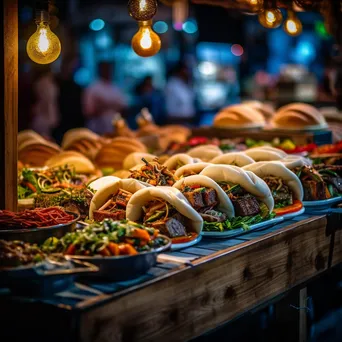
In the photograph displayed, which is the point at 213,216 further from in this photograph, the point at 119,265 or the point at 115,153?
the point at 115,153

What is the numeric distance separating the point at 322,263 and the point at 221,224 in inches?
46.1

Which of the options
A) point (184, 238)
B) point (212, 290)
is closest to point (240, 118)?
point (184, 238)

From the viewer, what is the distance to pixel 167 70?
57.1 feet

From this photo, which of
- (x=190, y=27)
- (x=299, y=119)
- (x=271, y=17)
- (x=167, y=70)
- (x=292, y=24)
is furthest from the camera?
(x=190, y=27)

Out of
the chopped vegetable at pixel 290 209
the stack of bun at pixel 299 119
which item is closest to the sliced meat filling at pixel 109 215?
the chopped vegetable at pixel 290 209

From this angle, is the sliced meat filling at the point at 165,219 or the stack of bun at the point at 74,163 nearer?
the sliced meat filling at the point at 165,219

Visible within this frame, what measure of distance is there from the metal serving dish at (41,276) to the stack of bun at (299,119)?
515cm

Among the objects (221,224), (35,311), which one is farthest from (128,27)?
(35,311)

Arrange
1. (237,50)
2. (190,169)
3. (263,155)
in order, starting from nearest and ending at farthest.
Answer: (190,169) < (263,155) < (237,50)

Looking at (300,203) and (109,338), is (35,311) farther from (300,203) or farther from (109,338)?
(300,203)

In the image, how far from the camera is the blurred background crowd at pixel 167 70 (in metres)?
12.9

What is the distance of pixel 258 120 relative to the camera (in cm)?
860

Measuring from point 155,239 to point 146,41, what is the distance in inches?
85.8

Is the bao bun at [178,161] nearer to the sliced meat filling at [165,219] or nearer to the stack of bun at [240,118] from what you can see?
the sliced meat filling at [165,219]
